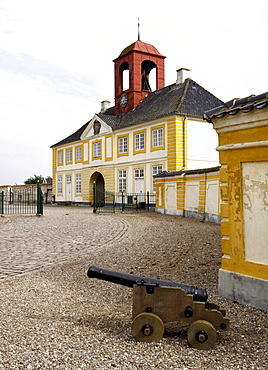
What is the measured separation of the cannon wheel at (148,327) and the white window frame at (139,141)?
79.8 ft

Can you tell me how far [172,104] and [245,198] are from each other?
70.0 feet

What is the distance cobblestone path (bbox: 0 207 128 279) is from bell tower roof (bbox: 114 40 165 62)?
20.9 meters

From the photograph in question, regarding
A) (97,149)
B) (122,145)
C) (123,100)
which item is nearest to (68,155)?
(97,149)

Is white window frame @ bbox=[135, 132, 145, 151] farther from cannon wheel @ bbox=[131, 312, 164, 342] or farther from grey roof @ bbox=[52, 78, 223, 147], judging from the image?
cannon wheel @ bbox=[131, 312, 164, 342]

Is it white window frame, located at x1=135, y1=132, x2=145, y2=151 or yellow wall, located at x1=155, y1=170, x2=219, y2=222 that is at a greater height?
white window frame, located at x1=135, y1=132, x2=145, y2=151

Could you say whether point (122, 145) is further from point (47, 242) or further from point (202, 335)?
point (202, 335)

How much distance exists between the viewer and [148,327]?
11.7 ft

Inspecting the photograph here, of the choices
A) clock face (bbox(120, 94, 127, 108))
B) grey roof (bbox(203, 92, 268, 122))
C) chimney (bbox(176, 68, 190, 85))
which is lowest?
grey roof (bbox(203, 92, 268, 122))

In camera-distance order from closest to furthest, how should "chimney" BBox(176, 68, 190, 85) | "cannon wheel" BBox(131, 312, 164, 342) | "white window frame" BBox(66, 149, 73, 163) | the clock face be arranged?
1. "cannon wheel" BBox(131, 312, 164, 342)
2. "chimney" BBox(176, 68, 190, 85)
3. the clock face
4. "white window frame" BBox(66, 149, 73, 163)

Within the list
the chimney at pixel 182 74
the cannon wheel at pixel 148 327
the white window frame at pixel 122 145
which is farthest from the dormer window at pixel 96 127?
the cannon wheel at pixel 148 327

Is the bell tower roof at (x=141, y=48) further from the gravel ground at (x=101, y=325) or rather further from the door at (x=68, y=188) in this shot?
the gravel ground at (x=101, y=325)

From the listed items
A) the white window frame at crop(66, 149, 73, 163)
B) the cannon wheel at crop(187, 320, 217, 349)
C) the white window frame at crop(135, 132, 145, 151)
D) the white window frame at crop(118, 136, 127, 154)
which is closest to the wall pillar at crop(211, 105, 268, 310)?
the cannon wheel at crop(187, 320, 217, 349)

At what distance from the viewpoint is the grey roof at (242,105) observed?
14.4 ft

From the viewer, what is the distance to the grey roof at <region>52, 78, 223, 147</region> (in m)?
24.8
